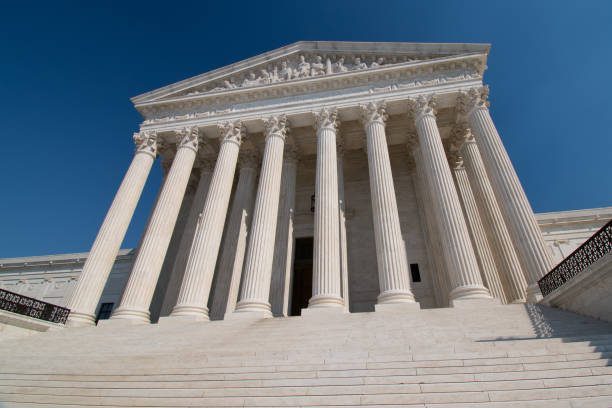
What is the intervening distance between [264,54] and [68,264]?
2986cm

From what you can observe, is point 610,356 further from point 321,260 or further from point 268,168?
point 268,168

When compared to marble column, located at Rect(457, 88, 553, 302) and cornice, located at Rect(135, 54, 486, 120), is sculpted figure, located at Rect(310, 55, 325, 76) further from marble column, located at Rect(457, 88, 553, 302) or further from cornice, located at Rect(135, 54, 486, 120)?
marble column, located at Rect(457, 88, 553, 302)

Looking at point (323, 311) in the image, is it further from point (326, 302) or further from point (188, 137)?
point (188, 137)

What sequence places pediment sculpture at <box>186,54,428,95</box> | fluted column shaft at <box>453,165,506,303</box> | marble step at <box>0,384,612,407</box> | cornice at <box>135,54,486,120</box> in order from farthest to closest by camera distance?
pediment sculpture at <box>186,54,428,95</box>, cornice at <box>135,54,486,120</box>, fluted column shaft at <box>453,165,506,303</box>, marble step at <box>0,384,612,407</box>

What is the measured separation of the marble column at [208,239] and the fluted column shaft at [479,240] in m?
15.8

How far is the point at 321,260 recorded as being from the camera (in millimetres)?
16297

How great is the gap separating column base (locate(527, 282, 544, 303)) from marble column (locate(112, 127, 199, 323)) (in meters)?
18.8

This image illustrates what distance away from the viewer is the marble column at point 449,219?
577 inches

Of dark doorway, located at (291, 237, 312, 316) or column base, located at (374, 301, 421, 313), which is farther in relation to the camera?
dark doorway, located at (291, 237, 312, 316)

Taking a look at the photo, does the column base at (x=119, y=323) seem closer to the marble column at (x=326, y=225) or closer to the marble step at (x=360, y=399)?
the marble step at (x=360, y=399)

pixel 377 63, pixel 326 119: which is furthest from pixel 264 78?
pixel 377 63

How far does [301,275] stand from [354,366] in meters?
17.3

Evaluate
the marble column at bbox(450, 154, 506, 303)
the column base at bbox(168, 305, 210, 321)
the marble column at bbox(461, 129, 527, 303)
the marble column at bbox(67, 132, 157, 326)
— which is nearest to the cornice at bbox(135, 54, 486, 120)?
the marble column at bbox(67, 132, 157, 326)

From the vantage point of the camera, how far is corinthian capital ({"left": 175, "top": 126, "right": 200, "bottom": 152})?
23.2 metres
